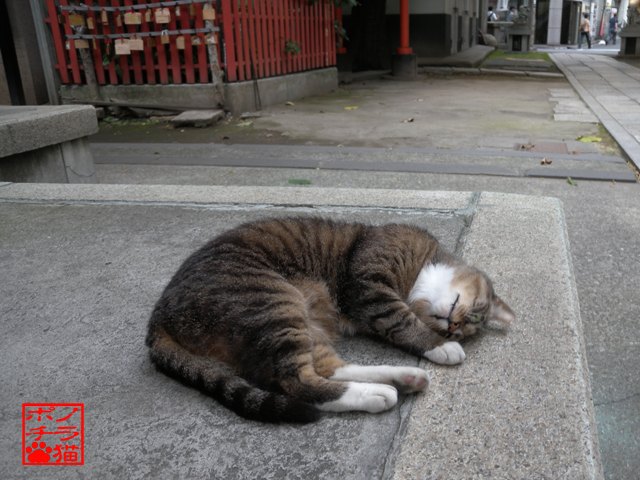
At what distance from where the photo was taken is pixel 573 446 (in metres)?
1.39

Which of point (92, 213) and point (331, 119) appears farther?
point (331, 119)

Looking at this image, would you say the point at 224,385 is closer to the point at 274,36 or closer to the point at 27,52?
the point at 274,36

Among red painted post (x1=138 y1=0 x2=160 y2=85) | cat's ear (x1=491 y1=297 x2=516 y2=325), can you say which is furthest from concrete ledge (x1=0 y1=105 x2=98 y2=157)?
red painted post (x1=138 y1=0 x2=160 y2=85)

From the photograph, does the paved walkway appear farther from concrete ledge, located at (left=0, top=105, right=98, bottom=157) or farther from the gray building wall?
the gray building wall

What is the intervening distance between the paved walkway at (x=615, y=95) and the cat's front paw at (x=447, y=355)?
471cm

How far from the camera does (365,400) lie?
5.15ft

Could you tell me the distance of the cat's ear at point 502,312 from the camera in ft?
6.58

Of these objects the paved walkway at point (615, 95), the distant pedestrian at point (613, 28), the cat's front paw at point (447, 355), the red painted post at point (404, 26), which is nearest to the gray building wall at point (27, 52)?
the cat's front paw at point (447, 355)

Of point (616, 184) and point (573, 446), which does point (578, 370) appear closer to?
point (573, 446)

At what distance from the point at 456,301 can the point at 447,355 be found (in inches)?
14.2

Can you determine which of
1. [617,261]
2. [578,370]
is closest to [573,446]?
[578,370]

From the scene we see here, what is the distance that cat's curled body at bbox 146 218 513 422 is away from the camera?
5.31 feet

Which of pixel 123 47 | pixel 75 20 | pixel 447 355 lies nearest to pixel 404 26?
pixel 123 47

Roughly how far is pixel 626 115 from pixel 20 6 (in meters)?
9.82
